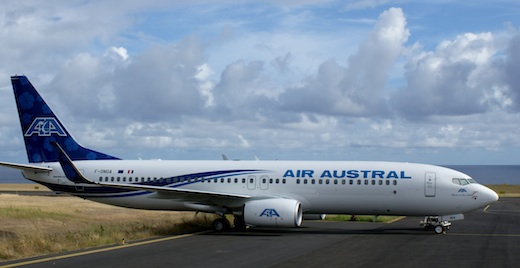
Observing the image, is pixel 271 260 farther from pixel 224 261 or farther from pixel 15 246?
pixel 15 246

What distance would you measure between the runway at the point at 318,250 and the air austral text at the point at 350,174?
2.69m

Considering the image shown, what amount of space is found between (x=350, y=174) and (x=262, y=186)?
4.44 metres

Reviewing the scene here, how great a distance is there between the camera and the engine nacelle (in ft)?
97.3

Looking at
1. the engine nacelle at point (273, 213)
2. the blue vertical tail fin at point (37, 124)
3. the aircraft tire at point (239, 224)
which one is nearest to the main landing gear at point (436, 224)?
the engine nacelle at point (273, 213)

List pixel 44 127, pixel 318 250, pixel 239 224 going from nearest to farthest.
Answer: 1. pixel 318 250
2. pixel 239 224
3. pixel 44 127

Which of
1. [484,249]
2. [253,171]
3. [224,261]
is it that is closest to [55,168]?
[253,171]

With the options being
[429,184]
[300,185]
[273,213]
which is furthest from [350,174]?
[273,213]

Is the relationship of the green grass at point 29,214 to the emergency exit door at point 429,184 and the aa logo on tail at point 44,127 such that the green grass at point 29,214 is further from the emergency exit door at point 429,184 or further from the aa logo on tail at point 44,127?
the emergency exit door at point 429,184

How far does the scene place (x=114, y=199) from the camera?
1375 inches

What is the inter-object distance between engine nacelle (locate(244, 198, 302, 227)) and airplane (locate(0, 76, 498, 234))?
0.15ft

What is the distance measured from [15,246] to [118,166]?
44.4ft

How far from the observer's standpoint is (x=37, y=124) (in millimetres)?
37062

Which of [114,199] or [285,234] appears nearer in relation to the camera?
[285,234]

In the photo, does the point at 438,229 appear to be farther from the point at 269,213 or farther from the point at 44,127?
the point at 44,127
